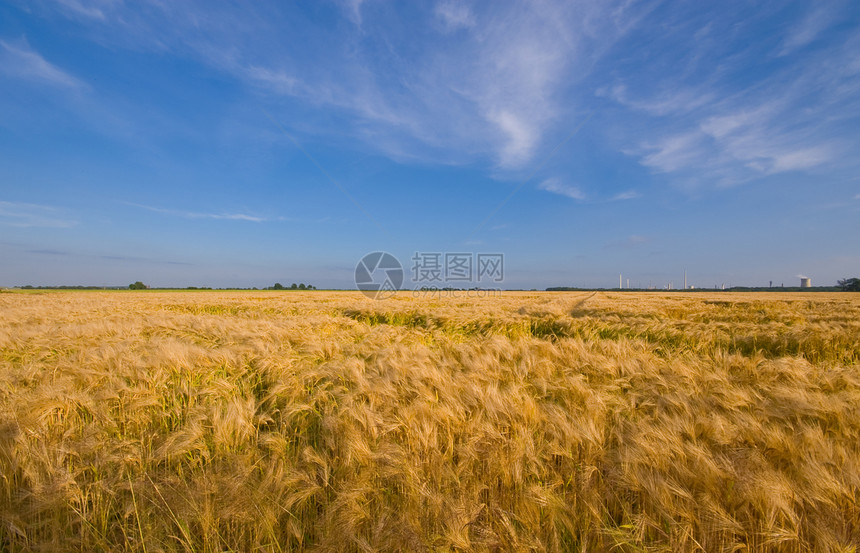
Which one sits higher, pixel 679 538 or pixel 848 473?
pixel 848 473

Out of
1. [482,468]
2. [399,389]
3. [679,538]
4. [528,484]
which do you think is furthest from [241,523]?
[679,538]

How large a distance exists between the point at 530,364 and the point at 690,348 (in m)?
3.60

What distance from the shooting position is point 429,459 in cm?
189

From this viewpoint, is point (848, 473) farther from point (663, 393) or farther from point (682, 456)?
point (663, 393)

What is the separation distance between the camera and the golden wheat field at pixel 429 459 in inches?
54.2

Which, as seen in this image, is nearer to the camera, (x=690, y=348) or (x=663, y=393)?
(x=663, y=393)

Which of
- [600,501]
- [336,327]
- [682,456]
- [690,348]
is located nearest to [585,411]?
[682,456]

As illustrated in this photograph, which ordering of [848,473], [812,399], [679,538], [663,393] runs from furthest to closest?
1. [663,393]
2. [812,399]
3. [848,473]
4. [679,538]

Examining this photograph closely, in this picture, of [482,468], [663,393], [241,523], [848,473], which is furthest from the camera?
[663,393]

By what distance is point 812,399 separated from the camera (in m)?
2.42

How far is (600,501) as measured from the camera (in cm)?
152

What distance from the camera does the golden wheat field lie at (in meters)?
1.38

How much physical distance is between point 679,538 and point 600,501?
0.30 m

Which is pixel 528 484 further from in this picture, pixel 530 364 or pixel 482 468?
pixel 530 364
